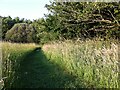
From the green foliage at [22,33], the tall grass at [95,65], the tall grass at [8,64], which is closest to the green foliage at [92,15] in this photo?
the tall grass at [95,65]

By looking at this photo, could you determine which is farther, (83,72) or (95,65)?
(83,72)

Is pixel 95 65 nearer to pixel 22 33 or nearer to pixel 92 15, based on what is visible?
pixel 92 15

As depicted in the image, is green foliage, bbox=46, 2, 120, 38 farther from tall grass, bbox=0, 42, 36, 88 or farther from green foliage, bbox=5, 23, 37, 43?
green foliage, bbox=5, 23, 37, 43

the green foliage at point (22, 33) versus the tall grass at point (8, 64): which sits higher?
the green foliage at point (22, 33)

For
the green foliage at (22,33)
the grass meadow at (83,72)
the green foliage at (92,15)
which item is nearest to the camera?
the grass meadow at (83,72)

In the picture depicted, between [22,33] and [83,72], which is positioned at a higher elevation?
[22,33]

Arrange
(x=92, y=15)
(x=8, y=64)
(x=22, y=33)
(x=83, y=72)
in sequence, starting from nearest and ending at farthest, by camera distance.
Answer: (x=8, y=64)
(x=83, y=72)
(x=92, y=15)
(x=22, y=33)

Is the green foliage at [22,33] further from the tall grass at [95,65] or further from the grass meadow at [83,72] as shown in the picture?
the grass meadow at [83,72]

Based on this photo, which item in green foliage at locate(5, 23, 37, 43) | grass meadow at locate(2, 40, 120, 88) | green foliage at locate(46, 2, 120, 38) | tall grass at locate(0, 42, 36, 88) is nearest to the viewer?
tall grass at locate(0, 42, 36, 88)

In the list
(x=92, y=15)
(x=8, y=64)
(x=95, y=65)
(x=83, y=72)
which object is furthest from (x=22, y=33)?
(x=8, y=64)

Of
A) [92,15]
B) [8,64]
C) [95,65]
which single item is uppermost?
[92,15]

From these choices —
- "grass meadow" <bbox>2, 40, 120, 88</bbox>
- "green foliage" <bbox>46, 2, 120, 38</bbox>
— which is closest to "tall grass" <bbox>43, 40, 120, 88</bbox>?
"grass meadow" <bbox>2, 40, 120, 88</bbox>

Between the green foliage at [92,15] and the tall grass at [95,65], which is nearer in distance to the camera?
the tall grass at [95,65]

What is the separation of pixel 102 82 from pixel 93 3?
10.3 feet
